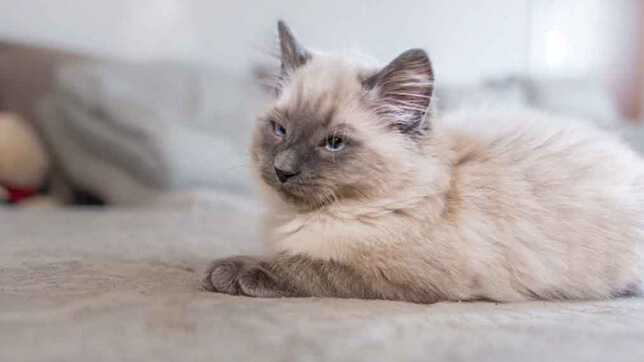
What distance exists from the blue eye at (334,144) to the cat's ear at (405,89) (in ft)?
0.37

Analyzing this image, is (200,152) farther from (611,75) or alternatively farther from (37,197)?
(611,75)

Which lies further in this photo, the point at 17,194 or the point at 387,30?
the point at 387,30

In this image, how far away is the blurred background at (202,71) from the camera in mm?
2969

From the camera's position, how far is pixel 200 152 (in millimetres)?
2969

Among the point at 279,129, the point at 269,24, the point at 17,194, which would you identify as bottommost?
the point at 17,194

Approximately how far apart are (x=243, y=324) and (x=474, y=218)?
0.56 m

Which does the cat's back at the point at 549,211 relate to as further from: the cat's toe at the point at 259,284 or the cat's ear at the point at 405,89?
the cat's toe at the point at 259,284

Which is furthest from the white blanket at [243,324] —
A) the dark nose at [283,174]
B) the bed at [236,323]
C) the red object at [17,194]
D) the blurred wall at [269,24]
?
the blurred wall at [269,24]

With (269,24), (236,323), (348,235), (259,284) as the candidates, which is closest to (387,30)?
(269,24)

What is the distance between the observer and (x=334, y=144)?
1375 mm

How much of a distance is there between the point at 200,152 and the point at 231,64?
3.65 feet

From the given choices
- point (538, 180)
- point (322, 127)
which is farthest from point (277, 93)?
point (538, 180)

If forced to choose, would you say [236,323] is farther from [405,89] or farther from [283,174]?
[405,89]

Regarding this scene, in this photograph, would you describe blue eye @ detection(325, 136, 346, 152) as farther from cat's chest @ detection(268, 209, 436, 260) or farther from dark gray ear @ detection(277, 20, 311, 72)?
dark gray ear @ detection(277, 20, 311, 72)
